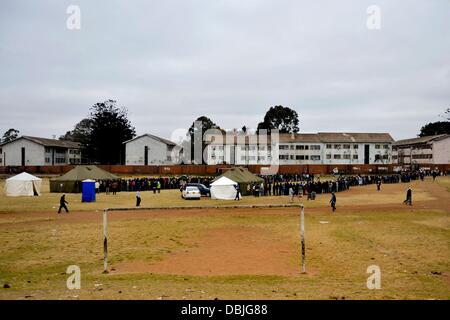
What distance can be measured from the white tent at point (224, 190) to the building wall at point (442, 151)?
273 feet

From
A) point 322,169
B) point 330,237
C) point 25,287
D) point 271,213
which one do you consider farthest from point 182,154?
point 25,287

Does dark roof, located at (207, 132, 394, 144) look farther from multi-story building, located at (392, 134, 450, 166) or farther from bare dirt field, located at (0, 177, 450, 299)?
bare dirt field, located at (0, 177, 450, 299)

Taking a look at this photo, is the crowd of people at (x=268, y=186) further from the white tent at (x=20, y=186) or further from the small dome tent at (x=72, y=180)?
the white tent at (x=20, y=186)

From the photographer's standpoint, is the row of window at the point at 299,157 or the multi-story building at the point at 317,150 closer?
the multi-story building at the point at 317,150

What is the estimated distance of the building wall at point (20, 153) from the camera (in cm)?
9219

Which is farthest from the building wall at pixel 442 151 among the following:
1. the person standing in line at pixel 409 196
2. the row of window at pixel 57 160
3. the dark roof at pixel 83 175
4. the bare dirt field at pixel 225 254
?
the row of window at pixel 57 160

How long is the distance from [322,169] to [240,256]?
229 feet

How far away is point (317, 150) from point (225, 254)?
8659 cm

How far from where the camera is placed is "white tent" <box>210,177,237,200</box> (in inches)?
1504

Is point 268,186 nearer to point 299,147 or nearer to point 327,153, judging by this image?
point 299,147

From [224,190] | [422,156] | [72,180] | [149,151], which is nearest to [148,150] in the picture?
[149,151]

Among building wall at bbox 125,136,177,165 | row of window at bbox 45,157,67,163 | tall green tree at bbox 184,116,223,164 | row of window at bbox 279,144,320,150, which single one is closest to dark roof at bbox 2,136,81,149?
row of window at bbox 45,157,67,163

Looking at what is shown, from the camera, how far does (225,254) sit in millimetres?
16297
